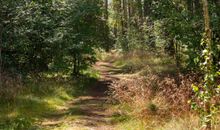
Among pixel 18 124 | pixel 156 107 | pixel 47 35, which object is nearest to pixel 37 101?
pixel 18 124

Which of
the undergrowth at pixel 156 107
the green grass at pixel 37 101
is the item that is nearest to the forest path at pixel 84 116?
the green grass at pixel 37 101

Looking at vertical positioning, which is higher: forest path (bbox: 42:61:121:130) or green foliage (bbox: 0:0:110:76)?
green foliage (bbox: 0:0:110:76)

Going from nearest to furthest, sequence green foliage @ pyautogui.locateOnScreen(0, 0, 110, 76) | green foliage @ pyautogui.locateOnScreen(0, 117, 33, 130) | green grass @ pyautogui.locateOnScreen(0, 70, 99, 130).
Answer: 1. green foliage @ pyautogui.locateOnScreen(0, 117, 33, 130)
2. green grass @ pyautogui.locateOnScreen(0, 70, 99, 130)
3. green foliage @ pyautogui.locateOnScreen(0, 0, 110, 76)

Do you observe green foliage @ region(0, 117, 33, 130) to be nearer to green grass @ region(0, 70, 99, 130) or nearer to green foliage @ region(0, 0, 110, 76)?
green grass @ region(0, 70, 99, 130)

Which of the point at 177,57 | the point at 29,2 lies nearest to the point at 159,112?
the point at 29,2

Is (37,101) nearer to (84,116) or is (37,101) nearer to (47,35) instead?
(84,116)

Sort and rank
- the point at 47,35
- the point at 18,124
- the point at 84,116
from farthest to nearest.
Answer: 1. the point at 47,35
2. the point at 84,116
3. the point at 18,124

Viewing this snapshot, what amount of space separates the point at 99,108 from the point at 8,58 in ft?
16.1

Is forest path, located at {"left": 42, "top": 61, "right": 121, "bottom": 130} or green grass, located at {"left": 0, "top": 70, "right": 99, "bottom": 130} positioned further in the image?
green grass, located at {"left": 0, "top": 70, "right": 99, "bottom": 130}

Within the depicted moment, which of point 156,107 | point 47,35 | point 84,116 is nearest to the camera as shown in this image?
point 156,107

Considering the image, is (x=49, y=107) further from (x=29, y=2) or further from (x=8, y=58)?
(x=29, y=2)

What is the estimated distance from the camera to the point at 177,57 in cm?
1998

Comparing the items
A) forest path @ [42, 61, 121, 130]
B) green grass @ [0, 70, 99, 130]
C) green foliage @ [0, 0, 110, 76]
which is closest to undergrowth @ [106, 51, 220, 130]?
forest path @ [42, 61, 121, 130]

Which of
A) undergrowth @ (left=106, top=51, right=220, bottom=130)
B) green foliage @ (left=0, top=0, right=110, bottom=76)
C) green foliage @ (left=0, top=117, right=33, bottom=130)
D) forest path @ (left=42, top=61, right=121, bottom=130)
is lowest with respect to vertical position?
forest path @ (left=42, top=61, right=121, bottom=130)
